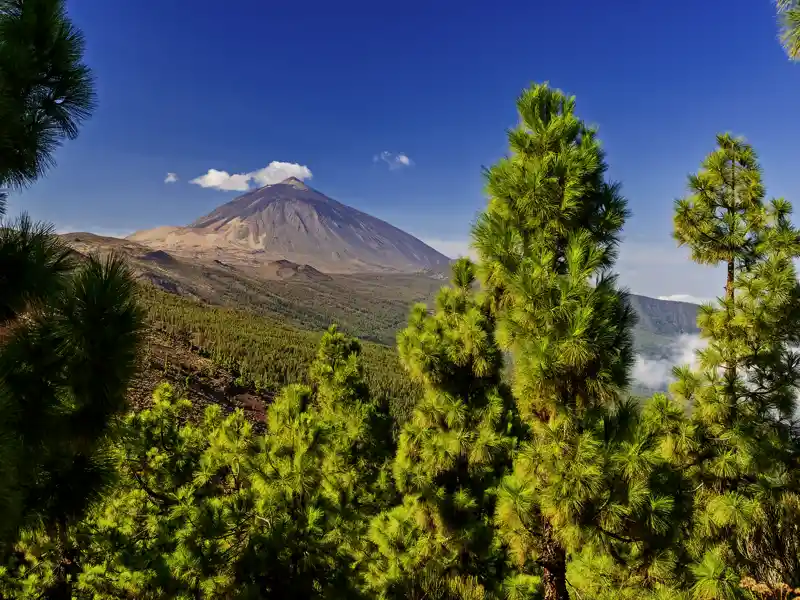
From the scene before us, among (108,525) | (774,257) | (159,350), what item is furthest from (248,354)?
(774,257)

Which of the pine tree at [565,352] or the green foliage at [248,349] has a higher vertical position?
the pine tree at [565,352]

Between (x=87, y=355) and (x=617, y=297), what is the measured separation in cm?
438

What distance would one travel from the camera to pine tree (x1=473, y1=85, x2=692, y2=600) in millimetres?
3904

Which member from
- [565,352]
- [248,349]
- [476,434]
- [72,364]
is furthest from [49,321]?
[248,349]

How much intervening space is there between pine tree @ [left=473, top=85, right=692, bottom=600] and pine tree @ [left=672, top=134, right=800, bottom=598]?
13.1 feet

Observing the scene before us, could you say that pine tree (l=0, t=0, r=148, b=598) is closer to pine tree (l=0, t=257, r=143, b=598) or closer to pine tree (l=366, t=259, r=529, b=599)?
pine tree (l=0, t=257, r=143, b=598)

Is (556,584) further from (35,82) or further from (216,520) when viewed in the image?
(35,82)

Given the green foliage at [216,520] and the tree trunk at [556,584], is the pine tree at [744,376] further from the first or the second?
the green foliage at [216,520]

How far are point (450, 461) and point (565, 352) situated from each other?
358cm

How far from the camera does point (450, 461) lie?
6.72 meters

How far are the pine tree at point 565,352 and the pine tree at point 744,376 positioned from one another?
3995 mm

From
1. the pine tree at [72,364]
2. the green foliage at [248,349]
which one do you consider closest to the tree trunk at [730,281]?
the pine tree at [72,364]

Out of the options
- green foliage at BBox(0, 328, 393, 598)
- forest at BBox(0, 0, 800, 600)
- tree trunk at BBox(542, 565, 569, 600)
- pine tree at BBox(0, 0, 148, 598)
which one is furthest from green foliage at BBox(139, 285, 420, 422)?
pine tree at BBox(0, 0, 148, 598)

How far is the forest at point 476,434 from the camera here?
3.01m
